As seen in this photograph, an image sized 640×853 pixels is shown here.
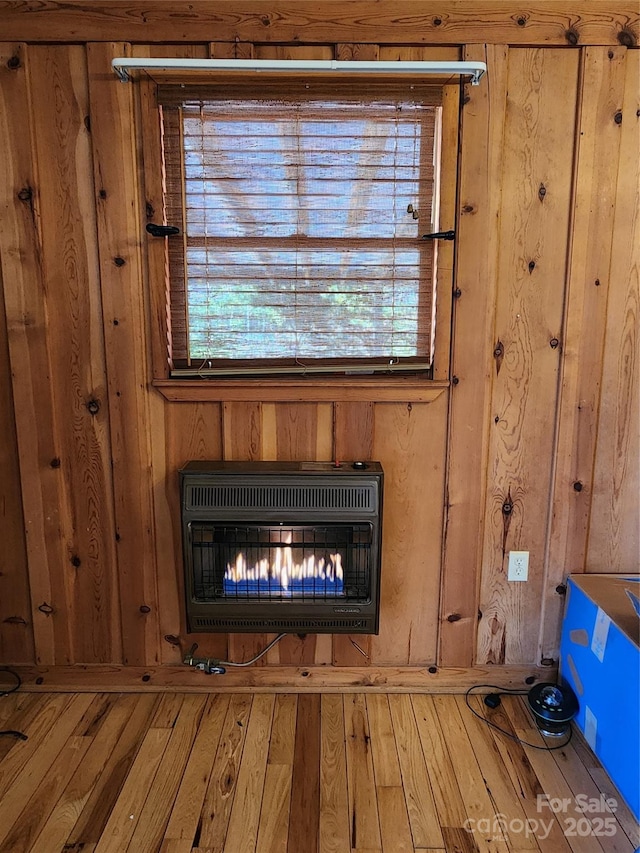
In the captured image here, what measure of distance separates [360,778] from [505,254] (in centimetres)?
178

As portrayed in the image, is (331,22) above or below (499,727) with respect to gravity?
above

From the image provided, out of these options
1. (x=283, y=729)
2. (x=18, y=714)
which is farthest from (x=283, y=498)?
(x=18, y=714)

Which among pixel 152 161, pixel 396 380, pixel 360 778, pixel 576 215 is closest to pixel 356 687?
pixel 360 778

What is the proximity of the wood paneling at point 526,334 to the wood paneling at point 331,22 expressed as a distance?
0.31 ft

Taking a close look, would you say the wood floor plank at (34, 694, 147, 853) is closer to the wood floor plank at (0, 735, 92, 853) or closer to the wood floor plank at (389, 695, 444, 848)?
the wood floor plank at (0, 735, 92, 853)

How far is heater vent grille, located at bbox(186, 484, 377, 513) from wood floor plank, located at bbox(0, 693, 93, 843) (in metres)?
0.90

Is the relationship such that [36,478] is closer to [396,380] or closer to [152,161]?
[152,161]

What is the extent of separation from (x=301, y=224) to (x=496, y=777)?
1905 millimetres

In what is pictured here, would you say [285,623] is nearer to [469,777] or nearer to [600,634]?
[469,777]

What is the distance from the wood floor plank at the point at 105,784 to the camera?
175 cm

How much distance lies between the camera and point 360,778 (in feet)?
6.38

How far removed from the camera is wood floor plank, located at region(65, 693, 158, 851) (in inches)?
68.7

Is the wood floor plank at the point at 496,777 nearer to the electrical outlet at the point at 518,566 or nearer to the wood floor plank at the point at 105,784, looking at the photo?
the electrical outlet at the point at 518,566

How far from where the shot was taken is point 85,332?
2.18 metres
